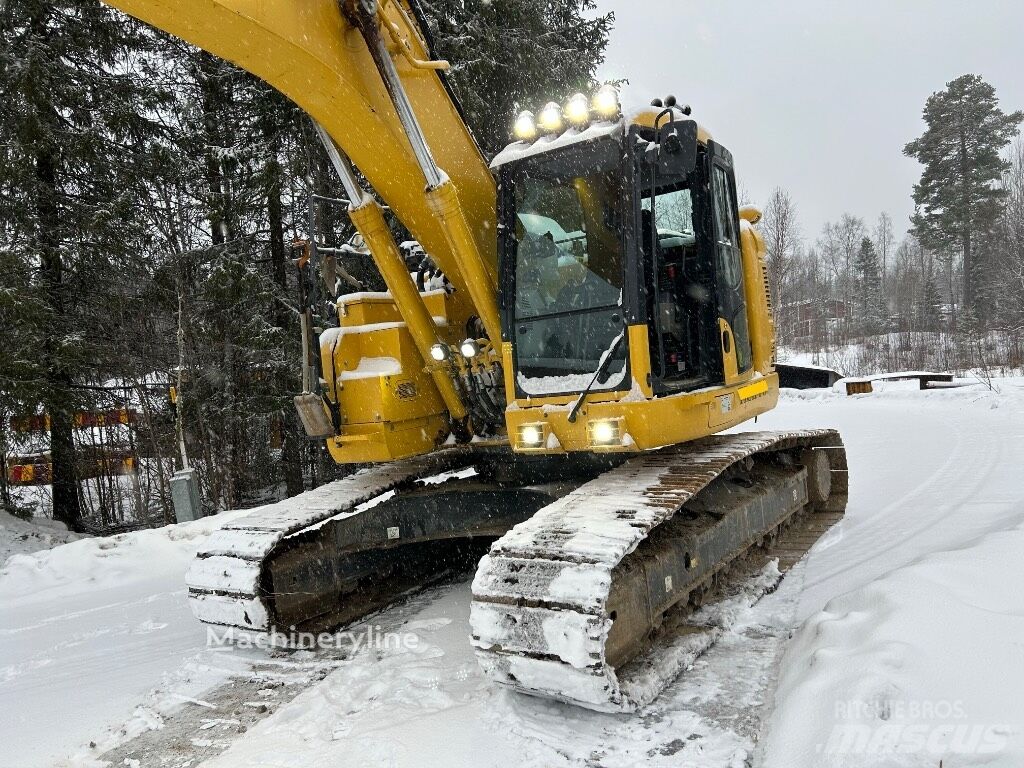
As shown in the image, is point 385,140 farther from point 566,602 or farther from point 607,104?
point 566,602

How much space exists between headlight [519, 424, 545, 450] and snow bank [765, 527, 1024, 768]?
1609mm

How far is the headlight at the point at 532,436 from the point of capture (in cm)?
401

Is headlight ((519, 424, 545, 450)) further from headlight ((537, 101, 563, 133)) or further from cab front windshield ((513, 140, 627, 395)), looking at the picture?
headlight ((537, 101, 563, 133))

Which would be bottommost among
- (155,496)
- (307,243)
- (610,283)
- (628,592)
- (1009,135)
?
(155,496)

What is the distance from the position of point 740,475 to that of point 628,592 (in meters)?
2.17

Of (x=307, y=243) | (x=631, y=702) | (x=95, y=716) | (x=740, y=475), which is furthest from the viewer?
(x=740, y=475)

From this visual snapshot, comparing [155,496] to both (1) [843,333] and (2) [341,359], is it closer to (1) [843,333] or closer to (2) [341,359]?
(2) [341,359]

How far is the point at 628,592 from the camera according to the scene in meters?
3.29

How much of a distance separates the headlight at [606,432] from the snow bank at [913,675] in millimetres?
1280

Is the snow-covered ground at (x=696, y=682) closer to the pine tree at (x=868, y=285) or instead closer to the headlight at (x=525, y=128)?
the headlight at (x=525, y=128)

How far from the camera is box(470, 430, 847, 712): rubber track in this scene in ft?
9.39

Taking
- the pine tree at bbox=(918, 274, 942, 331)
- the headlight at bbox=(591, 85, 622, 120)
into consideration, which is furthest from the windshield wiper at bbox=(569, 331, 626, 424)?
the pine tree at bbox=(918, 274, 942, 331)

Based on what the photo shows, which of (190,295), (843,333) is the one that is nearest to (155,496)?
(190,295)

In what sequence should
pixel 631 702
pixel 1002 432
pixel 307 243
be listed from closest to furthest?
pixel 631 702, pixel 307 243, pixel 1002 432
